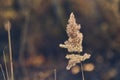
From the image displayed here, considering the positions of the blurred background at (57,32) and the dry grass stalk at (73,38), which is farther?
the blurred background at (57,32)

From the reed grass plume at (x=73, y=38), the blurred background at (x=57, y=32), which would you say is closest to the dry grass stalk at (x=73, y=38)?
the reed grass plume at (x=73, y=38)

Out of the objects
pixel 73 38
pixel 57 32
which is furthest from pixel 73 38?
pixel 57 32

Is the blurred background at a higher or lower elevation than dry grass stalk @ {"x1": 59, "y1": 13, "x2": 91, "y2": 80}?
higher

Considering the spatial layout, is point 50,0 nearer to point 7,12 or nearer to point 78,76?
point 7,12

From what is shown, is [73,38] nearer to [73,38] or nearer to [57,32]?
[73,38]

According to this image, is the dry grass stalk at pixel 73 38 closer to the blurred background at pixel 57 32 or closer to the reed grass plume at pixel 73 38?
the reed grass plume at pixel 73 38

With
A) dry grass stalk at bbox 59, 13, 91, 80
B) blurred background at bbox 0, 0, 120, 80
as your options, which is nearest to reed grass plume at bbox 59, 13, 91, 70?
dry grass stalk at bbox 59, 13, 91, 80

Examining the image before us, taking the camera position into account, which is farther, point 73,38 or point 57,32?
point 57,32

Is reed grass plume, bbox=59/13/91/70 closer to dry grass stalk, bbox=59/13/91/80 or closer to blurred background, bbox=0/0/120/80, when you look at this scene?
dry grass stalk, bbox=59/13/91/80
